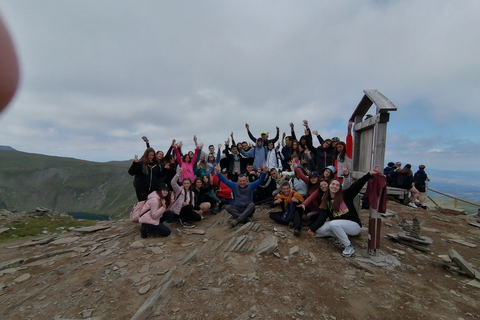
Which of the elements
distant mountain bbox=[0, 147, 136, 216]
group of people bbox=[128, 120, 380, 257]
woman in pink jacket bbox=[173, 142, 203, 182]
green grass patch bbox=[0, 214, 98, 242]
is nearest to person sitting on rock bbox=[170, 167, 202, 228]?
group of people bbox=[128, 120, 380, 257]

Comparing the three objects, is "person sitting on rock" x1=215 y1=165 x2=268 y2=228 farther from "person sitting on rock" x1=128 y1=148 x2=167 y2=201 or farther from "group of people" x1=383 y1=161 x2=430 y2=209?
"group of people" x1=383 y1=161 x2=430 y2=209

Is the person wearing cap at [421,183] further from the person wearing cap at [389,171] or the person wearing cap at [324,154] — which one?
the person wearing cap at [324,154]

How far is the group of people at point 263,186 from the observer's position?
7488 millimetres

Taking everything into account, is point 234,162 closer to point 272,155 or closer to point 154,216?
point 272,155

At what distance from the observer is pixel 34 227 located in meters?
13.0

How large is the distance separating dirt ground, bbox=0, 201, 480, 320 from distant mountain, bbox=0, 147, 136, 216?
454ft

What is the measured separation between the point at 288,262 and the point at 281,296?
136 cm

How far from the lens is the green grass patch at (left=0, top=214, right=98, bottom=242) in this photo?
11.4 m

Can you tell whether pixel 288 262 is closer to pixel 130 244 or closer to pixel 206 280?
pixel 206 280

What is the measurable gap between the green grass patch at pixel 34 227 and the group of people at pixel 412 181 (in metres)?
20.8

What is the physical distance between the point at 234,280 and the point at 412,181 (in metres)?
15.3

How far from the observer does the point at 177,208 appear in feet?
31.5

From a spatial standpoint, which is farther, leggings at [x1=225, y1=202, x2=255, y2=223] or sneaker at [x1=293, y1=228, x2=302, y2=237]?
leggings at [x1=225, y1=202, x2=255, y2=223]

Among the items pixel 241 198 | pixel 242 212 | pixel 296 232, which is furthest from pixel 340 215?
pixel 241 198
